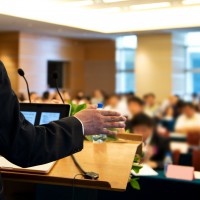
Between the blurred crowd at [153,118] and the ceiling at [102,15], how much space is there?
74.9 inches

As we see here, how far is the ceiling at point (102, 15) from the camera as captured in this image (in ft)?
24.0

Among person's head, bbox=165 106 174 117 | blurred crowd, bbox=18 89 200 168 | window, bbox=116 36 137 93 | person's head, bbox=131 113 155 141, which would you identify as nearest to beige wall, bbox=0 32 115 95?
window, bbox=116 36 137 93

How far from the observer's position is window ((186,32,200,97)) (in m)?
11.4

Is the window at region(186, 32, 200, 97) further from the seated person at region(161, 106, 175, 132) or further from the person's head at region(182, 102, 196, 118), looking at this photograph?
the person's head at region(182, 102, 196, 118)

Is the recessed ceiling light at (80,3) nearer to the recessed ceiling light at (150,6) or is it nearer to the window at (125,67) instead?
the recessed ceiling light at (150,6)

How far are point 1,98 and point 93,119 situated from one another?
0.31 metres

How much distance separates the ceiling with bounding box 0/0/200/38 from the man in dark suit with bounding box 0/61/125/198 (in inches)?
247

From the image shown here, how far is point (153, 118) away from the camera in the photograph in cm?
471

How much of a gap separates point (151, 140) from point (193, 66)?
8521 millimetres

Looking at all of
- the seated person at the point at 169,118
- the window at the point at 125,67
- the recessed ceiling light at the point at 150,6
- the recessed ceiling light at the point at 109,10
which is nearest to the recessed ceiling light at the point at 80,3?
the recessed ceiling light at the point at 109,10

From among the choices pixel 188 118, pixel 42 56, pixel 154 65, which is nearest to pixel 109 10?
pixel 154 65

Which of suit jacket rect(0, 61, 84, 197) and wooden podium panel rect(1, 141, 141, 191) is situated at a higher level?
suit jacket rect(0, 61, 84, 197)

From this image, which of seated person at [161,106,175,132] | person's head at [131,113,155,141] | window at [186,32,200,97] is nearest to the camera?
person's head at [131,113,155,141]

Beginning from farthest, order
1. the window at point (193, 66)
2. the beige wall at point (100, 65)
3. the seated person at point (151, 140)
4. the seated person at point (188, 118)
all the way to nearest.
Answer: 1. the beige wall at point (100, 65)
2. the window at point (193, 66)
3. the seated person at point (188, 118)
4. the seated person at point (151, 140)
